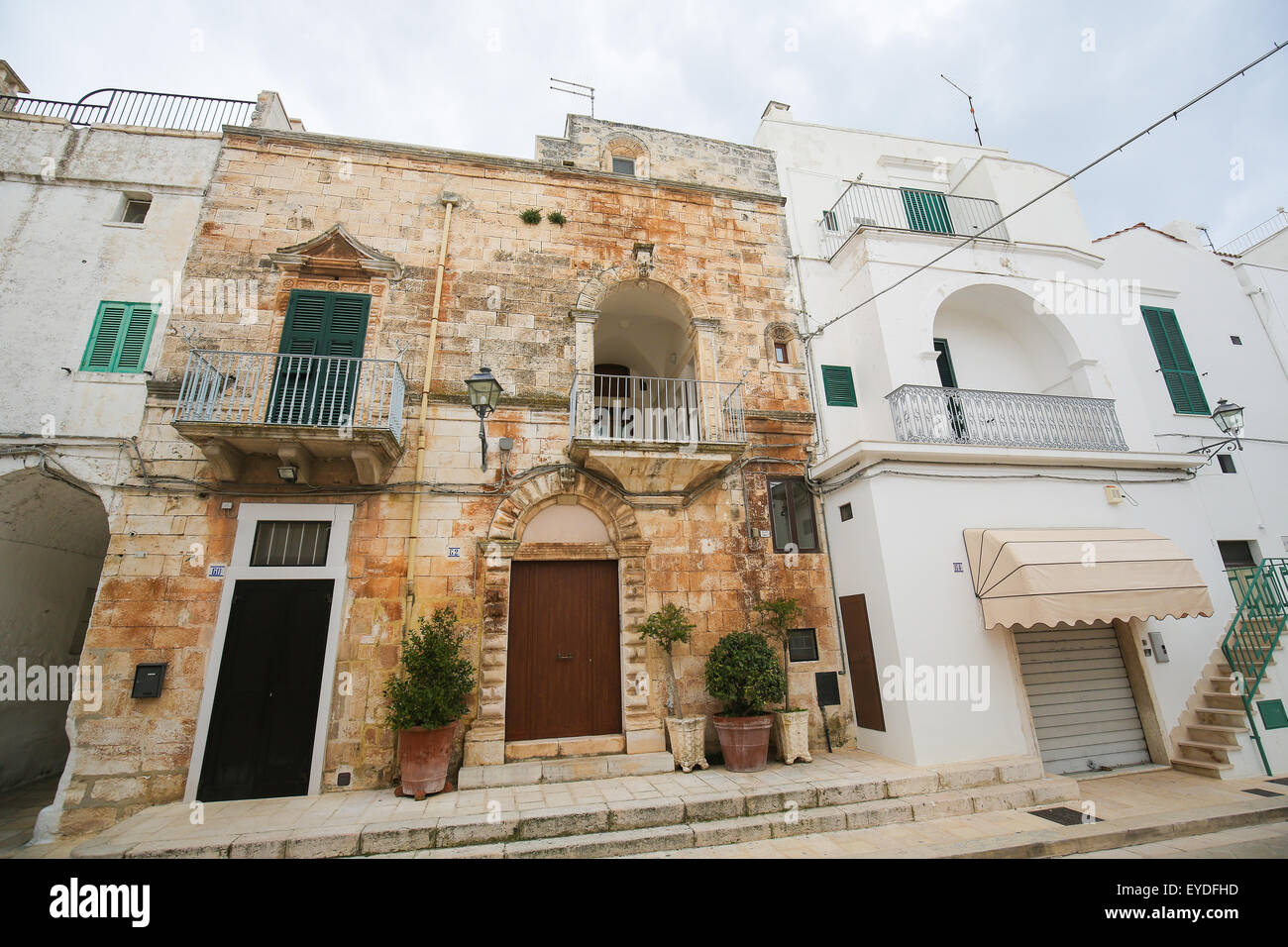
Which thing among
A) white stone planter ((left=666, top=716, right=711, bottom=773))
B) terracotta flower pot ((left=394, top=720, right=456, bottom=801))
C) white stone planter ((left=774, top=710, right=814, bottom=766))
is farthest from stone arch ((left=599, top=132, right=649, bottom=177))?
terracotta flower pot ((left=394, top=720, right=456, bottom=801))

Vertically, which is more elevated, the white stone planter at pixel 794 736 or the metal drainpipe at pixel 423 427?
the metal drainpipe at pixel 423 427

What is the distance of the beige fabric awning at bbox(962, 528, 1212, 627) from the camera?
22.1ft

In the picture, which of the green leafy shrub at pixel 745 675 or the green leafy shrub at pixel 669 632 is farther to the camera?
the green leafy shrub at pixel 669 632

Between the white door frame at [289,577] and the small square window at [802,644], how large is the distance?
6304 mm

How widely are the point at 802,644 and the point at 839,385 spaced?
451cm

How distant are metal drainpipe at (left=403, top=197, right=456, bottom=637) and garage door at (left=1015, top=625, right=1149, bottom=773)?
8690 mm

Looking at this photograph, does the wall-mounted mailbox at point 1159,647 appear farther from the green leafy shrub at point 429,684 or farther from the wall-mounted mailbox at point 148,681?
the wall-mounted mailbox at point 148,681

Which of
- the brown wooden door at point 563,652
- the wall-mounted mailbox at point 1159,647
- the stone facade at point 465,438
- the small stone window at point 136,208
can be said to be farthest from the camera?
the small stone window at point 136,208

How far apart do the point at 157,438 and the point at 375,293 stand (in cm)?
354

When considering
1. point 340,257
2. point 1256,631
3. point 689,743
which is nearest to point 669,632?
point 689,743

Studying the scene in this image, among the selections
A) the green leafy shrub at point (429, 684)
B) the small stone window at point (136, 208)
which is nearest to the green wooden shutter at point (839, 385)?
the green leafy shrub at point (429, 684)

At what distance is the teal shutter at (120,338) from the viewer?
732 centimetres

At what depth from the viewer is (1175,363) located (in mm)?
10414
